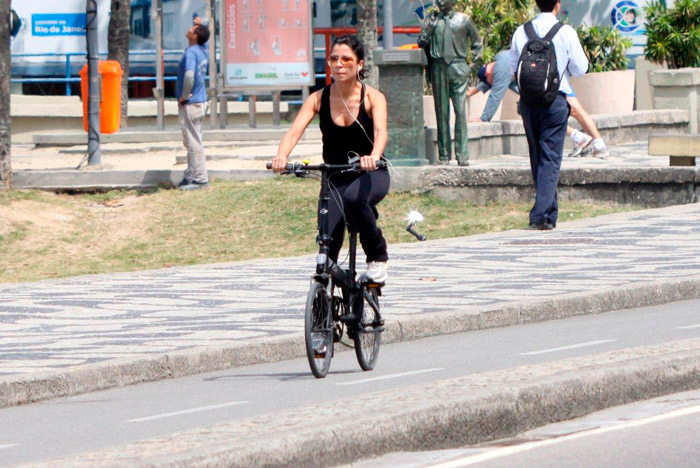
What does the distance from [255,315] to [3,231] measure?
782 cm

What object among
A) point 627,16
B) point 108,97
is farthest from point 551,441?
point 627,16

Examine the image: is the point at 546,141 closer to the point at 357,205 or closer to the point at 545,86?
the point at 545,86

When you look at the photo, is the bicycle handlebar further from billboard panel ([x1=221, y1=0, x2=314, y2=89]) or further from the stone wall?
billboard panel ([x1=221, y1=0, x2=314, y2=89])

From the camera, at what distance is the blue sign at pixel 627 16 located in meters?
35.4

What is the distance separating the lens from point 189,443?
5551 mm

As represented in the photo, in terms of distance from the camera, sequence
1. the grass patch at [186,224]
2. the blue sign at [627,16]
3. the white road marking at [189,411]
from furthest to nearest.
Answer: the blue sign at [627,16] < the grass patch at [186,224] < the white road marking at [189,411]

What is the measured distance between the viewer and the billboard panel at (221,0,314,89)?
2264cm

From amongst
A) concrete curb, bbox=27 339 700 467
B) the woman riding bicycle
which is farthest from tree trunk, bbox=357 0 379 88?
concrete curb, bbox=27 339 700 467

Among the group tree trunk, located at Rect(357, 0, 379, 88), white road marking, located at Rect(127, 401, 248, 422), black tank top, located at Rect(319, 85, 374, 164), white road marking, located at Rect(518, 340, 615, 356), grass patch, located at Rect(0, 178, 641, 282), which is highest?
tree trunk, located at Rect(357, 0, 379, 88)

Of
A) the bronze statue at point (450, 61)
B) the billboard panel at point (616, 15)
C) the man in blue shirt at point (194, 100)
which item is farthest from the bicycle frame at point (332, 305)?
the billboard panel at point (616, 15)

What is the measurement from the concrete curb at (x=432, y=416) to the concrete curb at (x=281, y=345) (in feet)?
6.00

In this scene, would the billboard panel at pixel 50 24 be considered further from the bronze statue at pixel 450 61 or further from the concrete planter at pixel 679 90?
the bronze statue at pixel 450 61

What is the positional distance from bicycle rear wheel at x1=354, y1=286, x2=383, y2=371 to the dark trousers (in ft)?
19.0

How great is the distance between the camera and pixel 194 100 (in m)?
17.7
